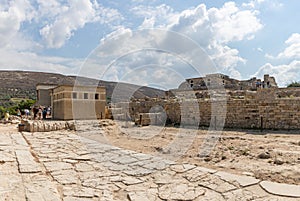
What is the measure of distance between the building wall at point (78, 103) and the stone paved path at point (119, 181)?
10192 millimetres

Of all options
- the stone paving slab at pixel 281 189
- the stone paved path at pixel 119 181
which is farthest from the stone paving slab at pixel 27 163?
the stone paving slab at pixel 281 189

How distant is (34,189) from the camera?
3760 millimetres

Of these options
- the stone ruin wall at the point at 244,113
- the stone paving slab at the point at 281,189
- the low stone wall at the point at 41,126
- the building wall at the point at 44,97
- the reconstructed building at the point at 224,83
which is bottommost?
the stone paving slab at the point at 281,189

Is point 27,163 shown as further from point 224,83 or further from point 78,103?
point 224,83

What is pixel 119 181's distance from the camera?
4348 millimetres

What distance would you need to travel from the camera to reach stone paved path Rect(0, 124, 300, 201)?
143 inches

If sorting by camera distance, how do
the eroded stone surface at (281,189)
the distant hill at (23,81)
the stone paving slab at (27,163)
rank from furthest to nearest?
the distant hill at (23,81), the stone paving slab at (27,163), the eroded stone surface at (281,189)

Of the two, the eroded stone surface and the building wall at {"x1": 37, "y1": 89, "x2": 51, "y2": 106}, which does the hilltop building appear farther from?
the eroded stone surface

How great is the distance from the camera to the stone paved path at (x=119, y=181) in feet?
11.9

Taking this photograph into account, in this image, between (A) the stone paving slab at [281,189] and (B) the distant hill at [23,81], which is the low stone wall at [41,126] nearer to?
(A) the stone paving slab at [281,189]

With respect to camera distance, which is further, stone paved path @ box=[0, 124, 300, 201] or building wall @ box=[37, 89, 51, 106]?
building wall @ box=[37, 89, 51, 106]

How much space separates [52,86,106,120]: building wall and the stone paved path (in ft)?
33.4

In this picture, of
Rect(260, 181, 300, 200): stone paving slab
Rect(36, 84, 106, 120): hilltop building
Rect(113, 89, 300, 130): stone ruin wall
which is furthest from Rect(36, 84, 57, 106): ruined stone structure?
Rect(260, 181, 300, 200): stone paving slab

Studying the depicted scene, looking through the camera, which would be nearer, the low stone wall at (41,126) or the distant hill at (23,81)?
the low stone wall at (41,126)
